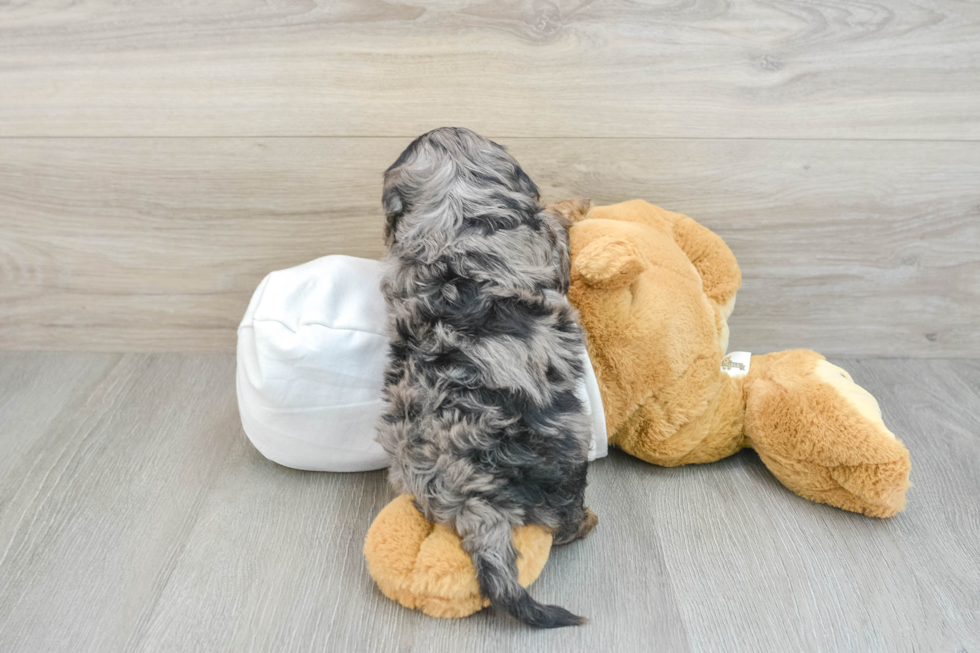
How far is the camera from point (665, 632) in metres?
0.78

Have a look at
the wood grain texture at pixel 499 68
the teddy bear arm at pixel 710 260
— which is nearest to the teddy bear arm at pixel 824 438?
the teddy bear arm at pixel 710 260

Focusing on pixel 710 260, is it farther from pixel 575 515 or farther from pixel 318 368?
pixel 318 368

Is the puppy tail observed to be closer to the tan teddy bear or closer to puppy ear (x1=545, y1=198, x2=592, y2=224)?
the tan teddy bear

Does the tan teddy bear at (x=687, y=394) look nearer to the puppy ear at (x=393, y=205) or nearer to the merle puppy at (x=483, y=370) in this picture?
the merle puppy at (x=483, y=370)

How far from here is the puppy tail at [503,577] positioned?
744mm

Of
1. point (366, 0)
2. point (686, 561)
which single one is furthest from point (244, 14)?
A: point (686, 561)

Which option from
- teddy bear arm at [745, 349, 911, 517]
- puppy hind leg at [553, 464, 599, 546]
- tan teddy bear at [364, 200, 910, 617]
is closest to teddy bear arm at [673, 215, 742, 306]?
tan teddy bear at [364, 200, 910, 617]

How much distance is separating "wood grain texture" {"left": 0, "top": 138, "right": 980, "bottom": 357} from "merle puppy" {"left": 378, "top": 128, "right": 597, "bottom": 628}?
1.29ft

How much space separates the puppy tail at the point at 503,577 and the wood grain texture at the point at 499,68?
714 millimetres

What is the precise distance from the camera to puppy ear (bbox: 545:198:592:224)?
98 cm

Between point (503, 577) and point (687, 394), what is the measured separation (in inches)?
15.3

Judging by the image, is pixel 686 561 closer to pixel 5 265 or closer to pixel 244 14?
pixel 244 14

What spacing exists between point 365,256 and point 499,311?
56 cm

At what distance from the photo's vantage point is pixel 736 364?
1.07 meters
